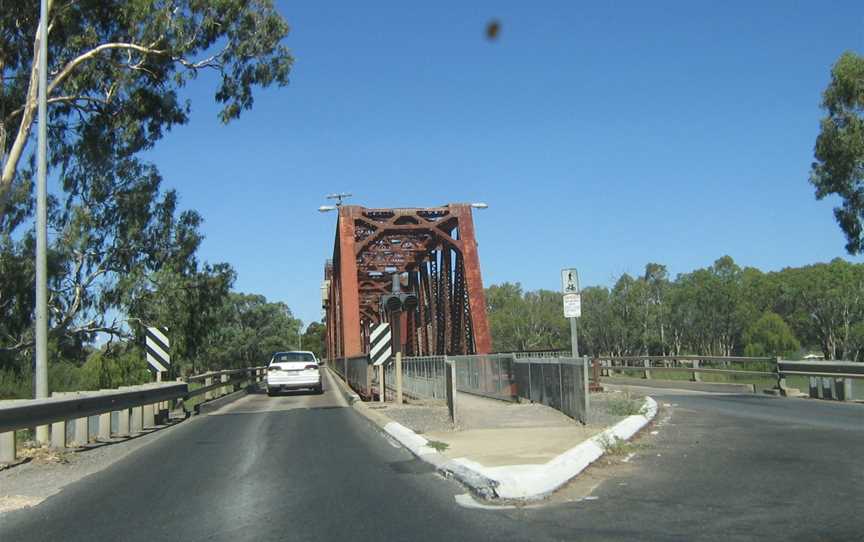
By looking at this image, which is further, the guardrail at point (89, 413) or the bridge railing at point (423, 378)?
the bridge railing at point (423, 378)

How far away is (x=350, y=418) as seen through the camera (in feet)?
55.9

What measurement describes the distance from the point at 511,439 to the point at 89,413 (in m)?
6.64

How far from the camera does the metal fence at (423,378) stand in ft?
66.7

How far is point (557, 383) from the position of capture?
48.0 ft

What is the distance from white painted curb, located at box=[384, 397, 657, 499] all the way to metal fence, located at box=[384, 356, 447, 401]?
318 inches

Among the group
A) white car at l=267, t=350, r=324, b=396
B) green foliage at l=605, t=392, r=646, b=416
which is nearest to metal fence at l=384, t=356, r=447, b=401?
white car at l=267, t=350, r=324, b=396

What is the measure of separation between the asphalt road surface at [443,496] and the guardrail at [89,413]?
4.16ft

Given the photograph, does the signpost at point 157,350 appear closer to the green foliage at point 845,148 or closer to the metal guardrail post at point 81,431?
the metal guardrail post at point 81,431

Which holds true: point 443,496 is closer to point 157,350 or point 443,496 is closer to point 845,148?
point 157,350

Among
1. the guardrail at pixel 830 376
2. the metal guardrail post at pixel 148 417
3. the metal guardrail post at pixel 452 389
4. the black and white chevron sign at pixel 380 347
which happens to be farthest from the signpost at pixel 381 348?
the guardrail at pixel 830 376

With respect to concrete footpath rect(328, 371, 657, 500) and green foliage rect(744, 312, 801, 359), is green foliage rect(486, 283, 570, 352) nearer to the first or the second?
green foliage rect(744, 312, 801, 359)

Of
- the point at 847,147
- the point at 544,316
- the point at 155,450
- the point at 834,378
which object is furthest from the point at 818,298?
the point at 155,450

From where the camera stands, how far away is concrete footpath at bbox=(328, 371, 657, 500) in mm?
7652

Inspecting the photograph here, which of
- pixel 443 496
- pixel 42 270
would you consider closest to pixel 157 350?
pixel 42 270
